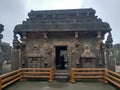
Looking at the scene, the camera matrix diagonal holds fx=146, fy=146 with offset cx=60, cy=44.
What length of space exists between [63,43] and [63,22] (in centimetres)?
170

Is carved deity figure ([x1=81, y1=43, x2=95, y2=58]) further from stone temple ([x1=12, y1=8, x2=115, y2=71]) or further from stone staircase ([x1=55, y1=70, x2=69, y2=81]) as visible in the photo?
stone staircase ([x1=55, y1=70, x2=69, y2=81])

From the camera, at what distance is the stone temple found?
10172 mm

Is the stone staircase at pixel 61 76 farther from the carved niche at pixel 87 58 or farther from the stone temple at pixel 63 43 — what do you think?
the carved niche at pixel 87 58

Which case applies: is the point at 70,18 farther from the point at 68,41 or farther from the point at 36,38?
the point at 36,38

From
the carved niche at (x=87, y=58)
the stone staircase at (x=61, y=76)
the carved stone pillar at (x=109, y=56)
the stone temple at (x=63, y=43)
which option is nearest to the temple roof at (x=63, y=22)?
the stone temple at (x=63, y=43)

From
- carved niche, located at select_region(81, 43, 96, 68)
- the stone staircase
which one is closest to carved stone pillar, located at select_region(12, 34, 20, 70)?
the stone staircase

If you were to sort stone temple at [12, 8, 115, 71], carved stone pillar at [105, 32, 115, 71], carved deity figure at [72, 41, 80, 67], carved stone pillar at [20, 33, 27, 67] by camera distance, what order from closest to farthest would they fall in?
carved stone pillar at [105, 32, 115, 71] → stone temple at [12, 8, 115, 71] → carved deity figure at [72, 41, 80, 67] → carved stone pillar at [20, 33, 27, 67]

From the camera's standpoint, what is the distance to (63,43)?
421 inches

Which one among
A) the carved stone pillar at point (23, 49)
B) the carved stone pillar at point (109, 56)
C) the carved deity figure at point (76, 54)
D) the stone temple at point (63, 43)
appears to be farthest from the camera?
the carved stone pillar at point (23, 49)

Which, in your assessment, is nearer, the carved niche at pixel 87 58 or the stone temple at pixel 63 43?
the carved niche at pixel 87 58

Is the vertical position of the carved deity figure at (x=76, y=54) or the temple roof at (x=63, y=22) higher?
the temple roof at (x=63, y=22)

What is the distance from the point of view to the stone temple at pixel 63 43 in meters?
10.2

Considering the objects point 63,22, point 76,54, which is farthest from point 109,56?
point 63,22

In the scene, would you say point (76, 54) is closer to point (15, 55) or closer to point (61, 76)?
point (61, 76)
